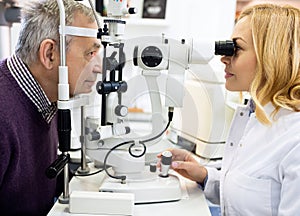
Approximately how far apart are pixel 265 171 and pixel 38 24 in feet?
2.97

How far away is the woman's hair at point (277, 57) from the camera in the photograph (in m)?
1.00

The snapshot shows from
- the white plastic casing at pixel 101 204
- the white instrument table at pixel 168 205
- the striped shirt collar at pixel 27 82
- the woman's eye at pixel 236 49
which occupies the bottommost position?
the white instrument table at pixel 168 205

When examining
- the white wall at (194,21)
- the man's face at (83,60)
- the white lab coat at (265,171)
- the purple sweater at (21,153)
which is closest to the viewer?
the white lab coat at (265,171)

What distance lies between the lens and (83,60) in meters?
1.18

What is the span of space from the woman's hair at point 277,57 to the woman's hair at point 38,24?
2.09 ft

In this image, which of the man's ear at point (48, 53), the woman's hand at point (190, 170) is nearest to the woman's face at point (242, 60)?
the woman's hand at point (190, 170)

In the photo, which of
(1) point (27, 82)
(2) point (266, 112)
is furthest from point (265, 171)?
(1) point (27, 82)

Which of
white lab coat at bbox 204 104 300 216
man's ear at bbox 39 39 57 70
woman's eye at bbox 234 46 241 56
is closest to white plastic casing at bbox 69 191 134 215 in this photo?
white lab coat at bbox 204 104 300 216

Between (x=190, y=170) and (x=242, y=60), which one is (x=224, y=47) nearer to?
(x=242, y=60)

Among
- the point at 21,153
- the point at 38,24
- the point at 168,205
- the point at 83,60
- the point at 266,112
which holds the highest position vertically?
the point at 38,24

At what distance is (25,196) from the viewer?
1.10 metres

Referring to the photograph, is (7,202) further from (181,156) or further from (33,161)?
(181,156)

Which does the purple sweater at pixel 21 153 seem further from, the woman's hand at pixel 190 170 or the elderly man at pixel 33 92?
the woman's hand at pixel 190 170

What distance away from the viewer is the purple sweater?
1.01 m
